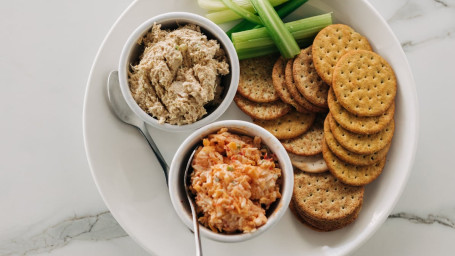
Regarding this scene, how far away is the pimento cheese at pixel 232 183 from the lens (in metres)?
1.60

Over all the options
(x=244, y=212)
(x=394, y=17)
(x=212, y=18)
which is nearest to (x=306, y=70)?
(x=212, y=18)

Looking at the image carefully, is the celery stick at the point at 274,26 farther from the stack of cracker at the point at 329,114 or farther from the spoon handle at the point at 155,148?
the spoon handle at the point at 155,148

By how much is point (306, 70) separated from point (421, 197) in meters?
0.96

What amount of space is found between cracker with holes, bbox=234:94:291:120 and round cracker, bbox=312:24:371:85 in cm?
25

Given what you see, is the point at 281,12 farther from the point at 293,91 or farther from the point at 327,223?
the point at 327,223

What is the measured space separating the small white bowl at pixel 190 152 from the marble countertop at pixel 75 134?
738 millimetres

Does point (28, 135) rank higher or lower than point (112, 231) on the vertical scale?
higher

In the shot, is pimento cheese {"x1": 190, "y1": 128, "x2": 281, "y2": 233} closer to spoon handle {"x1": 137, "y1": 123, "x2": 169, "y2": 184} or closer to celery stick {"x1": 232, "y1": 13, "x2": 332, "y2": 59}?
spoon handle {"x1": 137, "y1": 123, "x2": 169, "y2": 184}

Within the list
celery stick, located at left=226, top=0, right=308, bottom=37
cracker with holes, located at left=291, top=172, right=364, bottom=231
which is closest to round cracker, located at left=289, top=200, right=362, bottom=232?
cracker with holes, located at left=291, top=172, right=364, bottom=231

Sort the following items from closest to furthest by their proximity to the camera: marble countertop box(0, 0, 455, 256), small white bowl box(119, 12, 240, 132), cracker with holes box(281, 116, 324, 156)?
1. small white bowl box(119, 12, 240, 132)
2. cracker with holes box(281, 116, 324, 156)
3. marble countertop box(0, 0, 455, 256)

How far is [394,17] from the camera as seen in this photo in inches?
91.8

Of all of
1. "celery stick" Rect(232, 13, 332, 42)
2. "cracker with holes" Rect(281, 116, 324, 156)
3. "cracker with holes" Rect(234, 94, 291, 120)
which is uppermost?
"celery stick" Rect(232, 13, 332, 42)

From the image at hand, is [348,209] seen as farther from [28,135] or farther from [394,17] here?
[28,135]

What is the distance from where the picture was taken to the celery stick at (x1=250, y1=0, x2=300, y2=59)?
2.00 meters
